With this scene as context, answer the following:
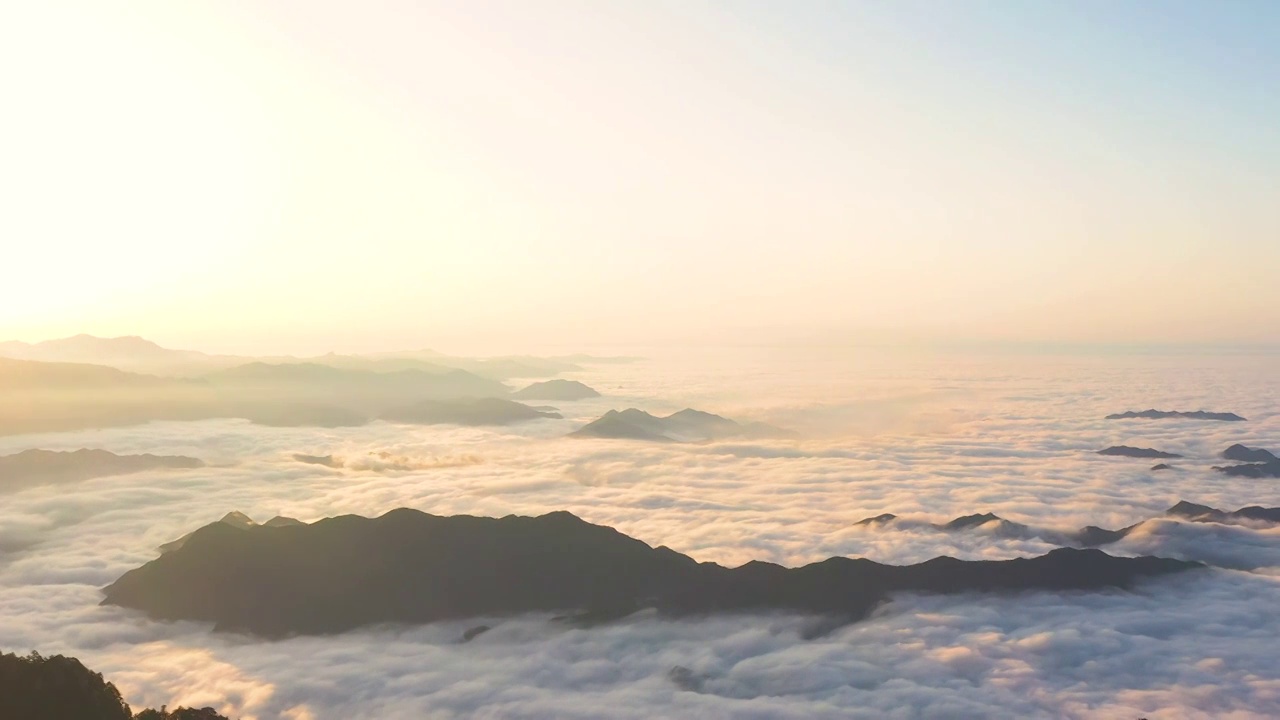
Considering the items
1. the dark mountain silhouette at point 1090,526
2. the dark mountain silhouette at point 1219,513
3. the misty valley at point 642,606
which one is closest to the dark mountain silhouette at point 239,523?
the misty valley at point 642,606

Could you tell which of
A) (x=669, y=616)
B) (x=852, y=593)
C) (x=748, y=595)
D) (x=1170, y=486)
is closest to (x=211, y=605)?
(x=669, y=616)

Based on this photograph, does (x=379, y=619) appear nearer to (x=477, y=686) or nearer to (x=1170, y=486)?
(x=477, y=686)

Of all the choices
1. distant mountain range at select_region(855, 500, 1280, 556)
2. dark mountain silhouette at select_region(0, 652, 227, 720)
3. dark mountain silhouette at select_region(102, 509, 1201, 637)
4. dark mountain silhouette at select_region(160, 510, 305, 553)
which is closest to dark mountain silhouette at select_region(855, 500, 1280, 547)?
distant mountain range at select_region(855, 500, 1280, 556)

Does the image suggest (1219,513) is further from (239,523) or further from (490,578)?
(239,523)

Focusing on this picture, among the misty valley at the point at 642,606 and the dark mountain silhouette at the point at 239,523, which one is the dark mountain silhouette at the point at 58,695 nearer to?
the misty valley at the point at 642,606

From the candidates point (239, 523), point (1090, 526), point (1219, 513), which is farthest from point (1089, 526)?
point (239, 523)
